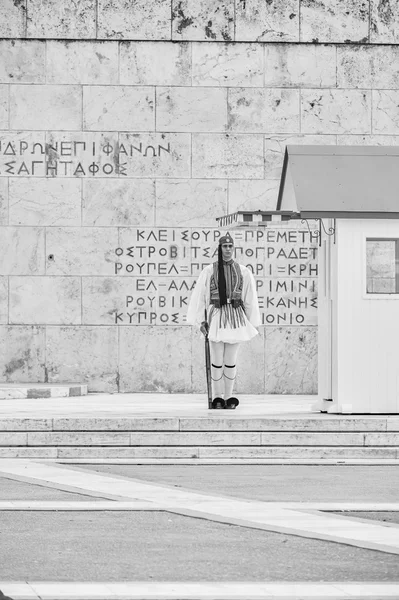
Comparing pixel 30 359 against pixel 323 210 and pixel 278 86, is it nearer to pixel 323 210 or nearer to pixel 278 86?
pixel 278 86

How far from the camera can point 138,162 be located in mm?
21141

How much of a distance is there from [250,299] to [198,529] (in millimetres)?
7875

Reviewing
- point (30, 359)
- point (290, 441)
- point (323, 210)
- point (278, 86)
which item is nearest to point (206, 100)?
point (278, 86)

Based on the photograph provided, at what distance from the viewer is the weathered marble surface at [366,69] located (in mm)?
21500

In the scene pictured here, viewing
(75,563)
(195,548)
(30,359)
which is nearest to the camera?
(75,563)

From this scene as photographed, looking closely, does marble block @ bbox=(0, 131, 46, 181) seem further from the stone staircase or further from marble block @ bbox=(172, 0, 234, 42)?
the stone staircase

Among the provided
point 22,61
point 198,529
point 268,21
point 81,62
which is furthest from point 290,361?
point 198,529

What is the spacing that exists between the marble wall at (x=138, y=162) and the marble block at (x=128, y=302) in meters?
0.03

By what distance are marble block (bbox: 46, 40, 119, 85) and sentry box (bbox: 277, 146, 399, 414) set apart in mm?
6009

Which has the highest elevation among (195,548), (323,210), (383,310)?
(323,210)

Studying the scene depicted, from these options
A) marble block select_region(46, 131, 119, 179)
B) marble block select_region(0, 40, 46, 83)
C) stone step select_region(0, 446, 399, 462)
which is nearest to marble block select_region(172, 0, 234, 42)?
marble block select_region(46, 131, 119, 179)

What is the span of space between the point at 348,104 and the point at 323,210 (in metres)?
6.32

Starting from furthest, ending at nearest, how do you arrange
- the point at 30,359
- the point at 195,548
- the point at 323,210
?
the point at 30,359 < the point at 323,210 < the point at 195,548

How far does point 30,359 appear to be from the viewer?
20969mm
